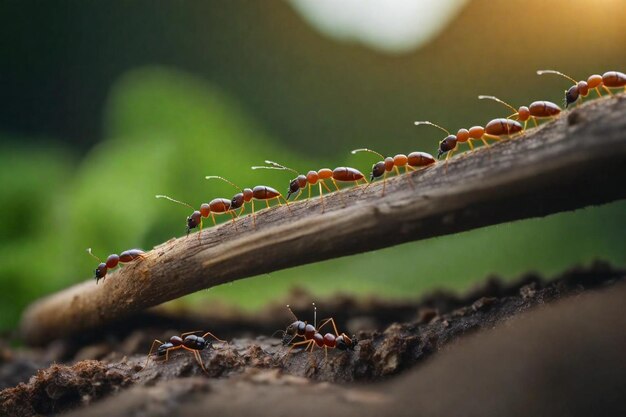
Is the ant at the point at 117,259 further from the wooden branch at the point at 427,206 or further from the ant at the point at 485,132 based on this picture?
the ant at the point at 485,132

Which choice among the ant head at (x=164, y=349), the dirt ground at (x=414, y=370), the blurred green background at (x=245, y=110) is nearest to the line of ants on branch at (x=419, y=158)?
the ant head at (x=164, y=349)

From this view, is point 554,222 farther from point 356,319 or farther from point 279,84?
point 279,84

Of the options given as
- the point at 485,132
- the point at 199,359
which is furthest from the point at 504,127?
the point at 199,359

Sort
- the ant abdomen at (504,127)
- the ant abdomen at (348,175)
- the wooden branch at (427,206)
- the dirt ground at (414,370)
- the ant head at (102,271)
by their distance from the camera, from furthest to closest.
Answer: the ant head at (102,271)
the ant abdomen at (348,175)
the ant abdomen at (504,127)
the wooden branch at (427,206)
the dirt ground at (414,370)

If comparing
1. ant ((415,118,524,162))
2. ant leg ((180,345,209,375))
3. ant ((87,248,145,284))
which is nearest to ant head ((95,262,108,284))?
ant ((87,248,145,284))

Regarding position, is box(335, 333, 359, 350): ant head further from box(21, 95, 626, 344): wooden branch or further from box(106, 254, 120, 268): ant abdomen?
box(106, 254, 120, 268): ant abdomen
